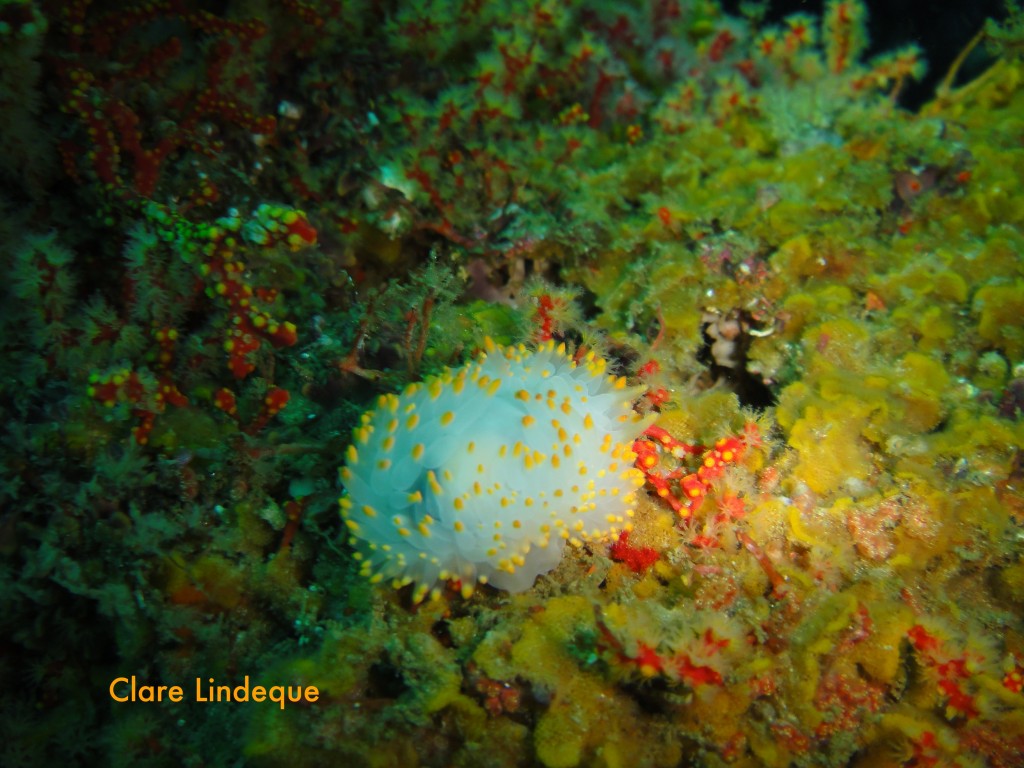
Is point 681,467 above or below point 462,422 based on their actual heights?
below

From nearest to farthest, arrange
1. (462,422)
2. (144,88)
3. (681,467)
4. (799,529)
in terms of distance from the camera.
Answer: (462,422) < (799,529) < (681,467) < (144,88)

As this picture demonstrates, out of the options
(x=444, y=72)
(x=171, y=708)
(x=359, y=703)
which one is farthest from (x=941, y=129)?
(x=171, y=708)

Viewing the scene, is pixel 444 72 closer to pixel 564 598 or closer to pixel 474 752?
pixel 564 598

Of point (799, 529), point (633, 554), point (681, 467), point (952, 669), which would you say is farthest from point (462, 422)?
point (952, 669)

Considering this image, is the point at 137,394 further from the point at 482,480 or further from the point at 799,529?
the point at 799,529

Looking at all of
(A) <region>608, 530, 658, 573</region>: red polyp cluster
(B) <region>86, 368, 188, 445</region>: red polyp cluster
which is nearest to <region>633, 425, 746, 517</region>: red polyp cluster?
(A) <region>608, 530, 658, 573</region>: red polyp cluster

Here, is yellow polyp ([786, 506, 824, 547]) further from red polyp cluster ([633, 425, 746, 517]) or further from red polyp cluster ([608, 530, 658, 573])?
red polyp cluster ([608, 530, 658, 573])
